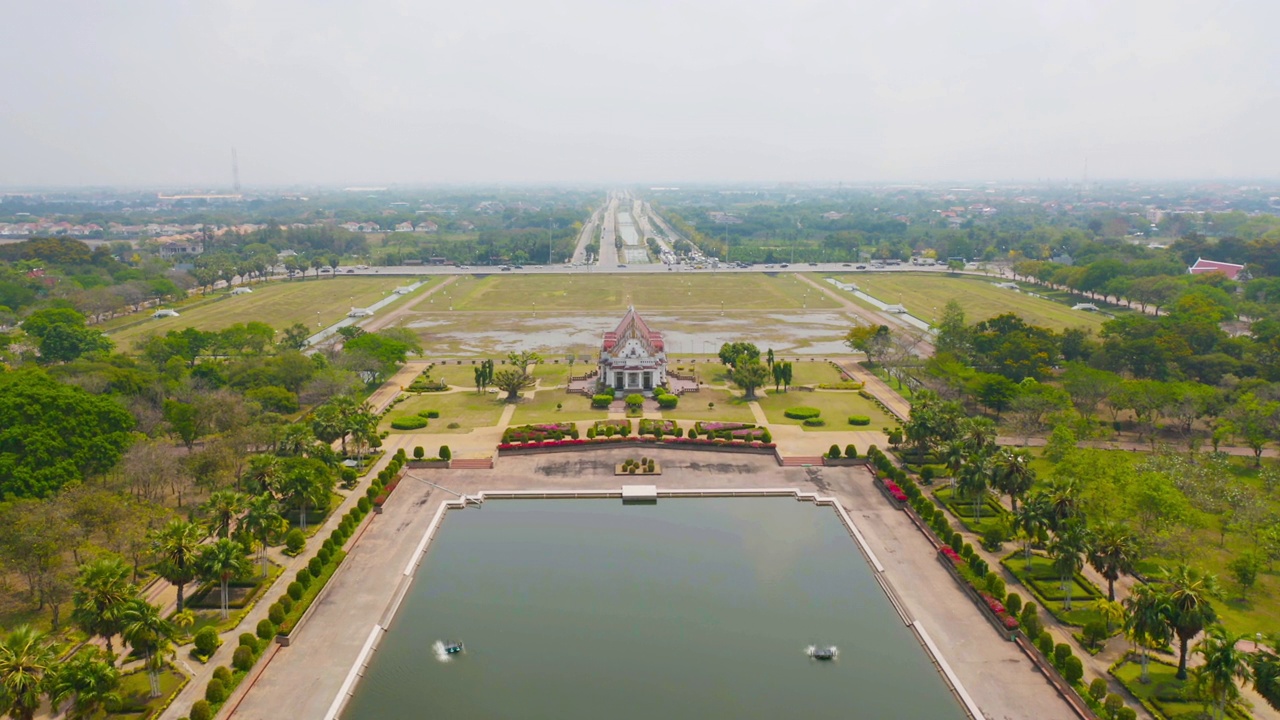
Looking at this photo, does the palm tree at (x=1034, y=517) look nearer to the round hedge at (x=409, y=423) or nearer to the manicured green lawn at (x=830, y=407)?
the manicured green lawn at (x=830, y=407)

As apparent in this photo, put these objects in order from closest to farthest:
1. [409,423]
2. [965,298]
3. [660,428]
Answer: [660,428]
[409,423]
[965,298]

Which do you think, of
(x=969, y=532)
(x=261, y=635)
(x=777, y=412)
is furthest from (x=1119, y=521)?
(x=261, y=635)

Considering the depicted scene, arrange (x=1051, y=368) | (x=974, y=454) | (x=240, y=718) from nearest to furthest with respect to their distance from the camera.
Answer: (x=240, y=718) → (x=974, y=454) → (x=1051, y=368)

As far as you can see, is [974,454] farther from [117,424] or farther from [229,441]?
[117,424]

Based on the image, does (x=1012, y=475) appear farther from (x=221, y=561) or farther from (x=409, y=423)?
(x=409, y=423)

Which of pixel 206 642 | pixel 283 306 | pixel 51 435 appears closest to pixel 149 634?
pixel 206 642

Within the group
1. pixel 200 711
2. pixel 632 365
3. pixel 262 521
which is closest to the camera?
pixel 200 711

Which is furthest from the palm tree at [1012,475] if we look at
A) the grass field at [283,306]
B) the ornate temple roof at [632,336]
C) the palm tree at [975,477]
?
the grass field at [283,306]
